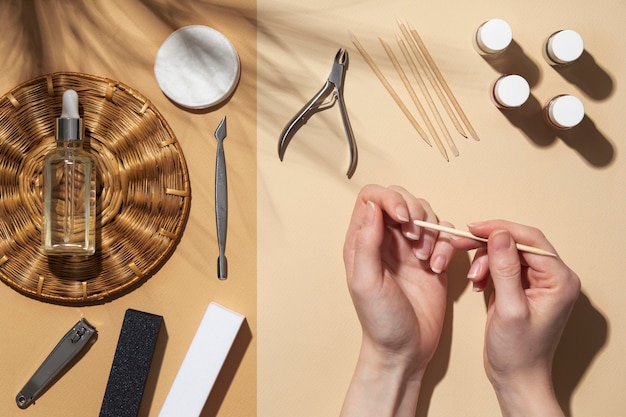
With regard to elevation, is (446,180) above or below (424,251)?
above

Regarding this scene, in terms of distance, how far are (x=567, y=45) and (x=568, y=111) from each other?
0.10 metres

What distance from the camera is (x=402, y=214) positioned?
84 cm

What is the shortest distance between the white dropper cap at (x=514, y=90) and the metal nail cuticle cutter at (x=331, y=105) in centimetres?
23

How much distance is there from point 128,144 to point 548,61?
25.9 inches

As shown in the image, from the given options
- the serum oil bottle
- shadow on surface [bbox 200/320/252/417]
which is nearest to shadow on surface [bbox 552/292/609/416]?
shadow on surface [bbox 200/320/252/417]

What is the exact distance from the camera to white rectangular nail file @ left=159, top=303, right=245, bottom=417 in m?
0.90

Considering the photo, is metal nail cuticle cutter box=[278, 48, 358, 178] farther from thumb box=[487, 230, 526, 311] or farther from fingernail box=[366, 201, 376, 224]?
thumb box=[487, 230, 526, 311]

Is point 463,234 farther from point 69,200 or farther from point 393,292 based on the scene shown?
point 69,200

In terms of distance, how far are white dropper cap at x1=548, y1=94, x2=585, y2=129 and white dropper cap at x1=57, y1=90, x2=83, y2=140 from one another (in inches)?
27.2

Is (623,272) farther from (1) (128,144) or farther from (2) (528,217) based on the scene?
(1) (128,144)

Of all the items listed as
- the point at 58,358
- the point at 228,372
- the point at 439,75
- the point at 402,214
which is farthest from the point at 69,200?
the point at 439,75

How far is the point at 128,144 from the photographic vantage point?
907 mm

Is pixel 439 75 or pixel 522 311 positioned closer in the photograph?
pixel 522 311

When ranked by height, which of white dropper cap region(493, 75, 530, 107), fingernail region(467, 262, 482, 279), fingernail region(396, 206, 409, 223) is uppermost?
white dropper cap region(493, 75, 530, 107)
